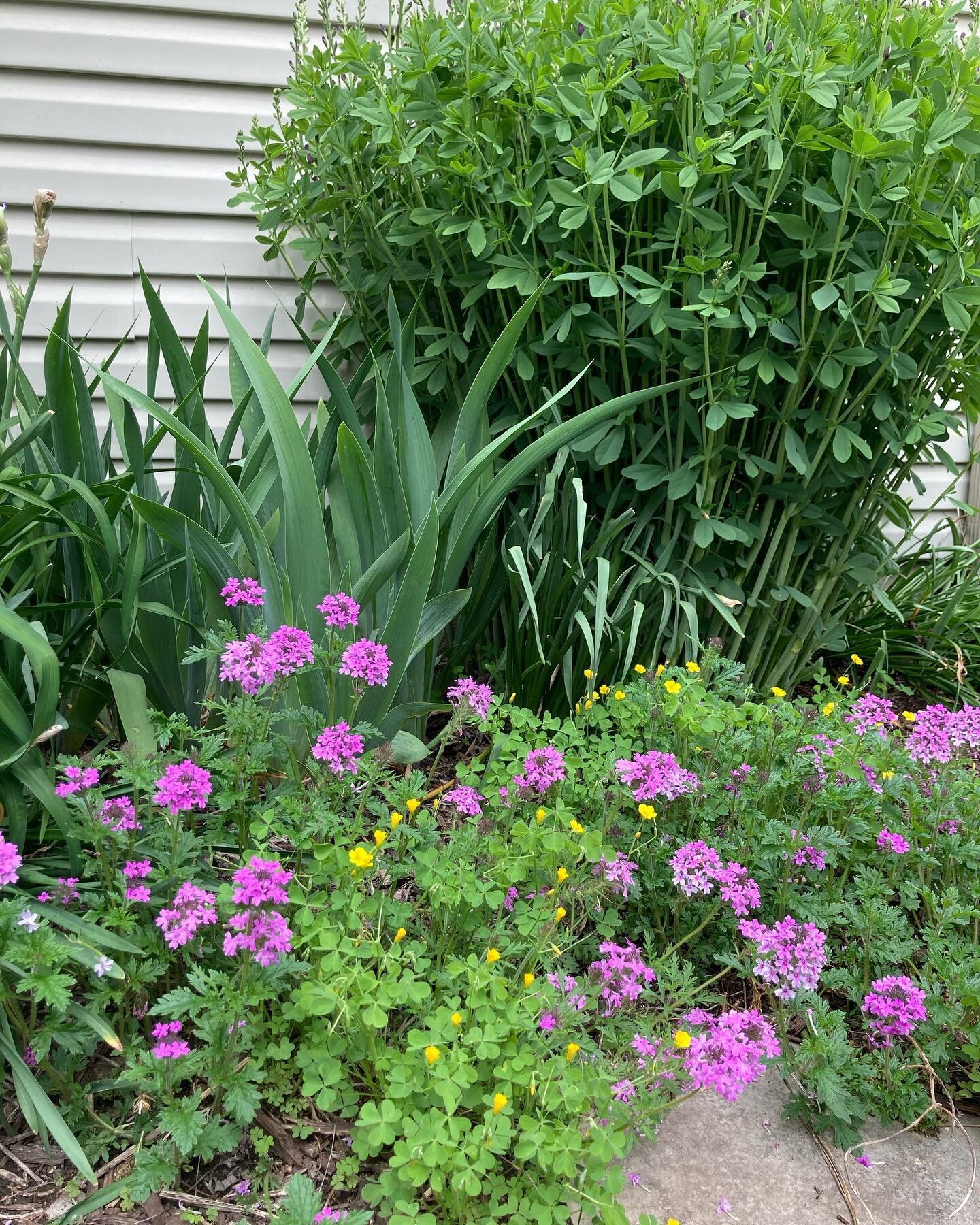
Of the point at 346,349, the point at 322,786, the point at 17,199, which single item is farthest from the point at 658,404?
the point at 17,199

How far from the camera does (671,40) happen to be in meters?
1.93

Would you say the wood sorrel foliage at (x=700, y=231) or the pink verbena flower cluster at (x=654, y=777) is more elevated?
the wood sorrel foliage at (x=700, y=231)

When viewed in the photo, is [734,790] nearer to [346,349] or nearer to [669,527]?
[669,527]

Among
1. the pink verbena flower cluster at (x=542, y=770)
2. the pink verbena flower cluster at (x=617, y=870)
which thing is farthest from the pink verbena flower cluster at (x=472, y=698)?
the pink verbena flower cluster at (x=617, y=870)

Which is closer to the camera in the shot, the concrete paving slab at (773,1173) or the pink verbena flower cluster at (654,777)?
the concrete paving slab at (773,1173)

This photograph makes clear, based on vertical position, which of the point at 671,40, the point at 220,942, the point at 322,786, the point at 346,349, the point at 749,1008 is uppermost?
the point at 671,40

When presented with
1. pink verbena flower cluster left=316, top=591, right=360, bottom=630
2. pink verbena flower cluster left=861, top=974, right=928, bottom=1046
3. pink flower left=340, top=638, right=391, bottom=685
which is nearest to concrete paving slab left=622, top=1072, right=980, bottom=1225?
pink verbena flower cluster left=861, top=974, right=928, bottom=1046

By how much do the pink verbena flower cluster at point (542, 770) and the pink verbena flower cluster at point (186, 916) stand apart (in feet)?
1.81

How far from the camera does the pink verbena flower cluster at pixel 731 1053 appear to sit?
43.0 inches

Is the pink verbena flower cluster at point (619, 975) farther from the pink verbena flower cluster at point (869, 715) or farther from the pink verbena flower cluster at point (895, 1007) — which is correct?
the pink verbena flower cluster at point (869, 715)

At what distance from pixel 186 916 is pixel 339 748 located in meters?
0.32

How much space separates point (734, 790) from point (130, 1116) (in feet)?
3.51

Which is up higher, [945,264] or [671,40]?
[671,40]

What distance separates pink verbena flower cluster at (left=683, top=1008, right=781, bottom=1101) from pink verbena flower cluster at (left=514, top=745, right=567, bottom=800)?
1.46ft
